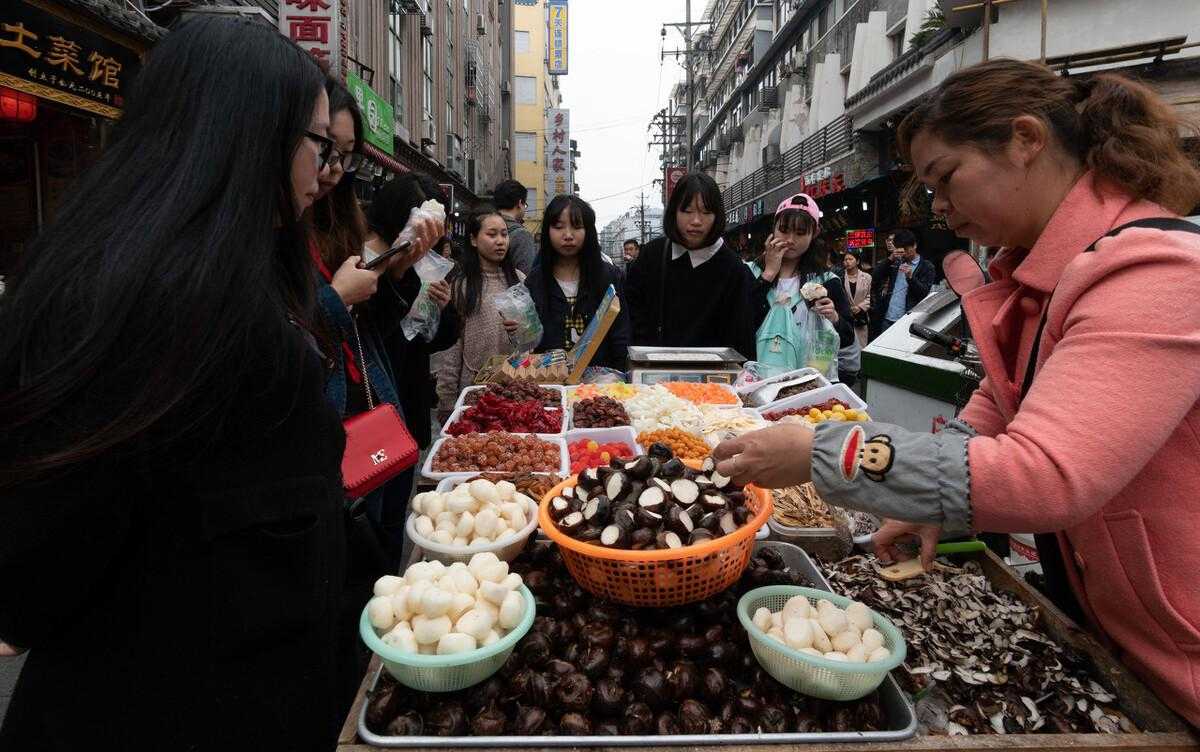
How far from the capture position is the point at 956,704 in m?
1.60

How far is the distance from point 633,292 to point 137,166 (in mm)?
4659

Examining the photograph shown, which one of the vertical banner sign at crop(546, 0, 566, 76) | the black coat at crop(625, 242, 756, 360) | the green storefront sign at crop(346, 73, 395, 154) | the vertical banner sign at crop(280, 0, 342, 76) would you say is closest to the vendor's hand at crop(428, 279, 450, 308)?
the black coat at crop(625, 242, 756, 360)

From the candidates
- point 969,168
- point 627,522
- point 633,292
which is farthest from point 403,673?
point 633,292

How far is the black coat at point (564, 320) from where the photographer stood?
5207 millimetres

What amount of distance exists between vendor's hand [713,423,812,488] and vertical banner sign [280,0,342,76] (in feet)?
27.4

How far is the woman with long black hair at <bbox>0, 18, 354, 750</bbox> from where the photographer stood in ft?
3.49

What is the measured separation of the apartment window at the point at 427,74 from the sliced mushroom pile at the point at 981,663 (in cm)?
1877

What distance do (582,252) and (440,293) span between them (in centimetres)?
168

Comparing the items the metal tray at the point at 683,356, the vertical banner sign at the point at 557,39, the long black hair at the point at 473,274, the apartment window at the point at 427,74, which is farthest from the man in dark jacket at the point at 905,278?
the vertical banner sign at the point at 557,39

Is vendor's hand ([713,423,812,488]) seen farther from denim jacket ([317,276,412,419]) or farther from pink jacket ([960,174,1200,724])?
denim jacket ([317,276,412,419])

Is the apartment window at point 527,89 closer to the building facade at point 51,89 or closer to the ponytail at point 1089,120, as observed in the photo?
the building facade at point 51,89

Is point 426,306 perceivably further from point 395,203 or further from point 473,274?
point 473,274

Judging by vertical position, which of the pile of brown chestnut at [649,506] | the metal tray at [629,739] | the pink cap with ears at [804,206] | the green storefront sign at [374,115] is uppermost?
the green storefront sign at [374,115]

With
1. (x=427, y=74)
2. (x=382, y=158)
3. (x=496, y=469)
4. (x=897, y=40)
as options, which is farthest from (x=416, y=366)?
(x=897, y=40)
